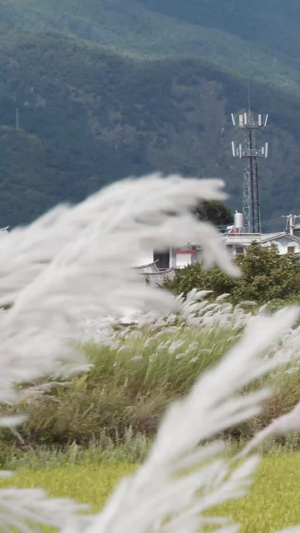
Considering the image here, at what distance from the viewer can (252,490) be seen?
5512 mm

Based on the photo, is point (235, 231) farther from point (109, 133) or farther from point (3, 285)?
point (109, 133)

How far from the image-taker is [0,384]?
76 centimetres

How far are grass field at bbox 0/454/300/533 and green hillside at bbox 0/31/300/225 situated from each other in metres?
152

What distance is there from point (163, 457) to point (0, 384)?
25cm

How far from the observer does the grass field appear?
4820 mm

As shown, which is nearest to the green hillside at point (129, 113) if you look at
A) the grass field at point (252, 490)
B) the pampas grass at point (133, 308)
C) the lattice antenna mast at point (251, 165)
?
the lattice antenna mast at point (251, 165)

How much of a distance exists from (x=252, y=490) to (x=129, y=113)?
187024 mm

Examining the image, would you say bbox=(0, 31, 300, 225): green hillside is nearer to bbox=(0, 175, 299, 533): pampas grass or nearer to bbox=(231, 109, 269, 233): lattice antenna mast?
bbox=(231, 109, 269, 233): lattice antenna mast

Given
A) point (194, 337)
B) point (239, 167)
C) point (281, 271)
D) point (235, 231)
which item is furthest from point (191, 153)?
point (194, 337)

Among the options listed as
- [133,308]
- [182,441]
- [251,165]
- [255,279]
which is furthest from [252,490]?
[251,165]

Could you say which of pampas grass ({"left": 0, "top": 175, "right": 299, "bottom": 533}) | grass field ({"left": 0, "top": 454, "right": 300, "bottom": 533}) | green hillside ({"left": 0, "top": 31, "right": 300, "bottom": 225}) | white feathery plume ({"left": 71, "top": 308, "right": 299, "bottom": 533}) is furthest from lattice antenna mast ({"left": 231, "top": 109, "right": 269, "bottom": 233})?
white feathery plume ({"left": 71, "top": 308, "right": 299, "bottom": 533})

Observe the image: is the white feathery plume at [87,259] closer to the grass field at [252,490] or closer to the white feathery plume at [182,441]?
the white feathery plume at [182,441]

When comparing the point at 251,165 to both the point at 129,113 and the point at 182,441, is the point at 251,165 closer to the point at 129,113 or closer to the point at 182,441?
the point at 182,441

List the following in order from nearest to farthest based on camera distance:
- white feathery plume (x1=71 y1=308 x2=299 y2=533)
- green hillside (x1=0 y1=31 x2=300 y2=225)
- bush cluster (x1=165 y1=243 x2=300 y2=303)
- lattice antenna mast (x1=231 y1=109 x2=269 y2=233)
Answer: white feathery plume (x1=71 y1=308 x2=299 y2=533) < bush cluster (x1=165 y1=243 x2=300 y2=303) < lattice antenna mast (x1=231 y1=109 x2=269 y2=233) < green hillside (x1=0 y1=31 x2=300 y2=225)
